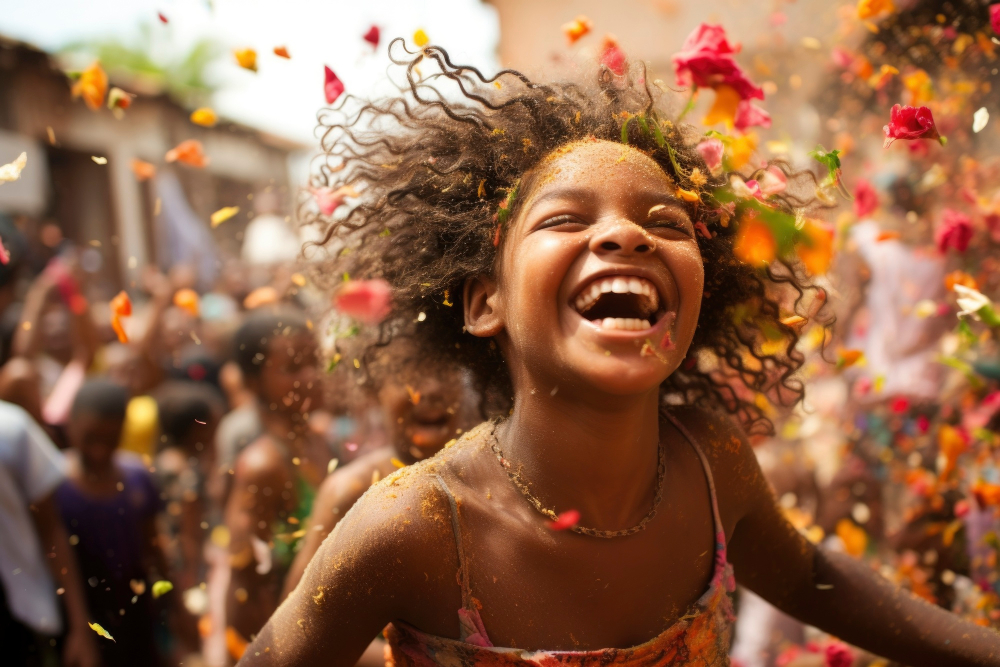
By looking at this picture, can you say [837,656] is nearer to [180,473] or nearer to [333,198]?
[333,198]

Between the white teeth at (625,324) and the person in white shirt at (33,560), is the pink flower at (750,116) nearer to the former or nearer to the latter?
the white teeth at (625,324)

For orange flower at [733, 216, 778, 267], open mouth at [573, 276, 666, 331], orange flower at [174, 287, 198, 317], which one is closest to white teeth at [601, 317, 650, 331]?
open mouth at [573, 276, 666, 331]

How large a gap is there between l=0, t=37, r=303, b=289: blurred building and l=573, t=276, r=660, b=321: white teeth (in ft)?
23.7

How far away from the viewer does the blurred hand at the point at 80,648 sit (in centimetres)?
388

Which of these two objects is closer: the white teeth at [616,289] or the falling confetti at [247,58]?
the white teeth at [616,289]

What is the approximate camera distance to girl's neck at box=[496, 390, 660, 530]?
5.93 feet

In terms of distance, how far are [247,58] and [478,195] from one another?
1.27 metres

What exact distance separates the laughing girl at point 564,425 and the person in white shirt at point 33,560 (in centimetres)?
245

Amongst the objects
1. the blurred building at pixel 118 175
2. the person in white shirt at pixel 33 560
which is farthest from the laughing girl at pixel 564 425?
the blurred building at pixel 118 175

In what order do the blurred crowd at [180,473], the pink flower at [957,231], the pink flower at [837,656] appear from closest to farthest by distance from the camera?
1. the pink flower at [837,656]
2. the blurred crowd at [180,473]
3. the pink flower at [957,231]

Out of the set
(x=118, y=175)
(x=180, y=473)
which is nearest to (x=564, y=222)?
(x=180, y=473)

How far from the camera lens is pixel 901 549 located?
4191 mm

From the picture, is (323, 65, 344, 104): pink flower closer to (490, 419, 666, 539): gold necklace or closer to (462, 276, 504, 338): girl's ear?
(462, 276, 504, 338): girl's ear

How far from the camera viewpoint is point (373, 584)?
→ 169cm
